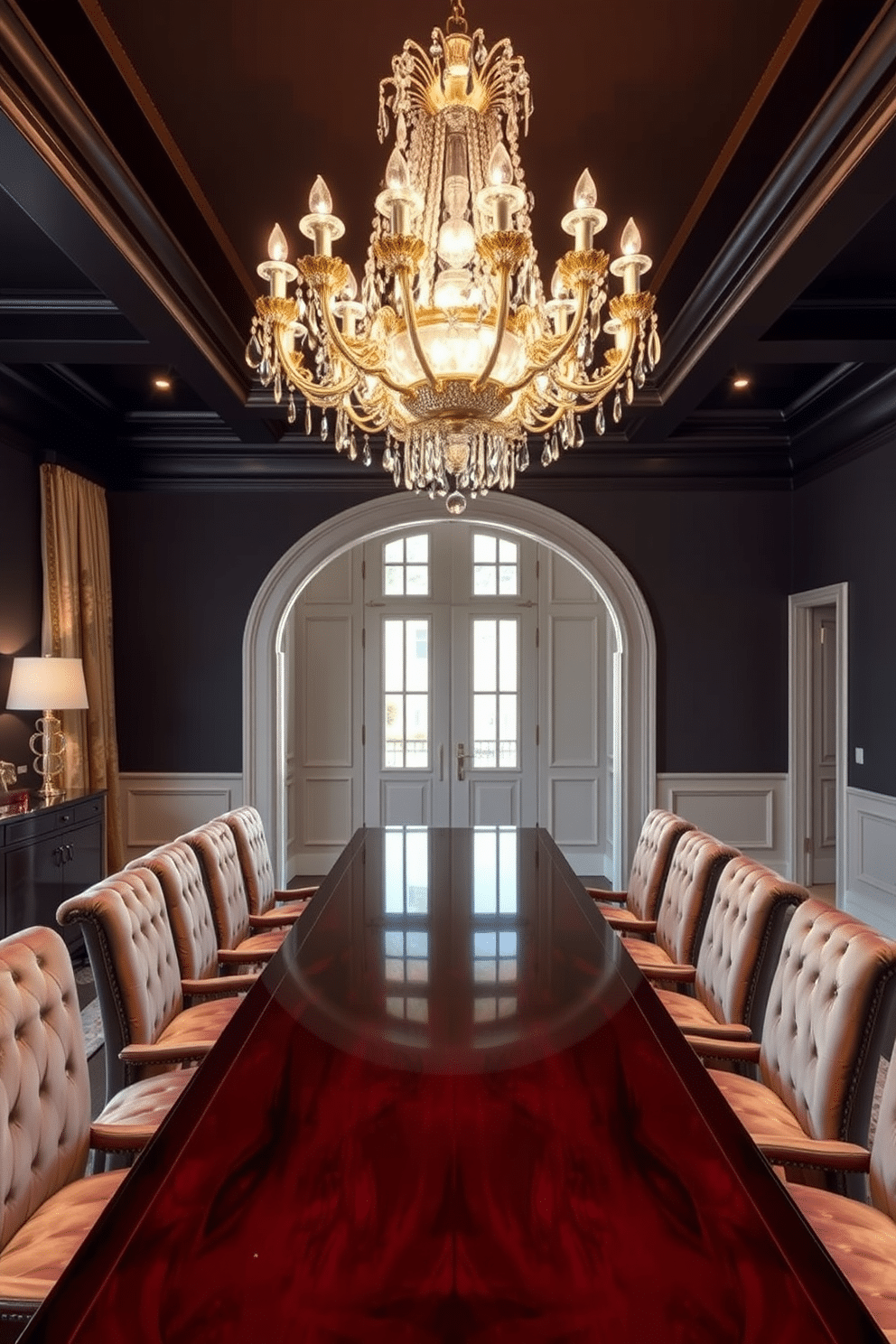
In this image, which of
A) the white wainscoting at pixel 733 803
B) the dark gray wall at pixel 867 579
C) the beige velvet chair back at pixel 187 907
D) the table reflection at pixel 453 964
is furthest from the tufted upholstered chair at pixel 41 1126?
the white wainscoting at pixel 733 803

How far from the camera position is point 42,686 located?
4.24 meters

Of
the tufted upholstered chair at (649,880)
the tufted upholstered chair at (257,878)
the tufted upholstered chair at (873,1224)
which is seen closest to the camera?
the tufted upholstered chair at (873,1224)

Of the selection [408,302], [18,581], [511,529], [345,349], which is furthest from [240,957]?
[511,529]

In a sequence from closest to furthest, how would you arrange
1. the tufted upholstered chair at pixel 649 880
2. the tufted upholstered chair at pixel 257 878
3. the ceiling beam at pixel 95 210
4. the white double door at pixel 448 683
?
the ceiling beam at pixel 95 210 < the tufted upholstered chair at pixel 649 880 < the tufted upholstered chair at pixel 257 878 < the white double door at pixel 448 683

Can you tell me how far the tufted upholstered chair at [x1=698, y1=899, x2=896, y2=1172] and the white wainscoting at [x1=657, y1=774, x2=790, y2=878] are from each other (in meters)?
3.60

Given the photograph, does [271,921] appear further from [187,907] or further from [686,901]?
[686,901]

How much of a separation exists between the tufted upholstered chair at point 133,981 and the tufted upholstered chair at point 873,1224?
4.19ft

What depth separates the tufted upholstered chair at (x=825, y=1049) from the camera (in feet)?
5.47

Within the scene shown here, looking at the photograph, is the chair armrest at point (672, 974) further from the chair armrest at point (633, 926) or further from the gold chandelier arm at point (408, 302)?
the gold chandelier arm at point (408, 302)

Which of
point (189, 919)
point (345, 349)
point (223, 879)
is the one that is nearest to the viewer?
point (345, 349)

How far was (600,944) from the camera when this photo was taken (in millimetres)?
2260

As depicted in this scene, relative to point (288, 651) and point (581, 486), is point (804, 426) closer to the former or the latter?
point (581, 486)

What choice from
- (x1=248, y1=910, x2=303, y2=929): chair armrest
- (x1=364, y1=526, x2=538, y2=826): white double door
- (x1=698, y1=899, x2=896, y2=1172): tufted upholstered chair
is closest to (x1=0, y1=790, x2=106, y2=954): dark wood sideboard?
(x1=248, y1=910, x2=303, y2=929): chair armrest

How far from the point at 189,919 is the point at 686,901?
158 cm
